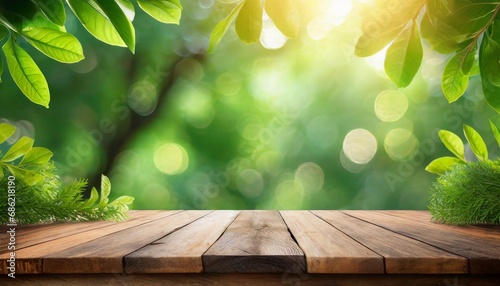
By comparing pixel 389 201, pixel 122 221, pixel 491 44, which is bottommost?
pixel 389 201

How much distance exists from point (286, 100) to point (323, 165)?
2.29 ft

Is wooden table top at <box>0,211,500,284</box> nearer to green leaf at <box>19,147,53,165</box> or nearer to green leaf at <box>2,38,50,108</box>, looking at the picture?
green leaf at <box>19,147,53,165</box>

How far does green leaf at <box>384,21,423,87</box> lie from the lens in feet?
1.74

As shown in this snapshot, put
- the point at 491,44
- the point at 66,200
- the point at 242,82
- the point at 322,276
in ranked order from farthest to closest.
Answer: the point at 242,82 → the point at 66,200 → the point at 322,276 → the point at 491,44

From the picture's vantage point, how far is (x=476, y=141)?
1332mm

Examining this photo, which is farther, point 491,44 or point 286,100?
point 286,100

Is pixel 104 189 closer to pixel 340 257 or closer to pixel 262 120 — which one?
pixel 340 257

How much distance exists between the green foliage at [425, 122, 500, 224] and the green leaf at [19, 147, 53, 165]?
1225mm

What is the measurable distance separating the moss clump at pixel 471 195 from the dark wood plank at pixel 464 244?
0.14 meters

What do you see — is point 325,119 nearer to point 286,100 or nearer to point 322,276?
point 286,100

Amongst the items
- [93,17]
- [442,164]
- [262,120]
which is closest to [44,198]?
[93,17]

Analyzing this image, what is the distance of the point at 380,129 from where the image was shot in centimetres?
389

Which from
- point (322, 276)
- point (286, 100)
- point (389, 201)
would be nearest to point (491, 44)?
point (322, 276)

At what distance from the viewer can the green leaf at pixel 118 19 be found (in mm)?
496
